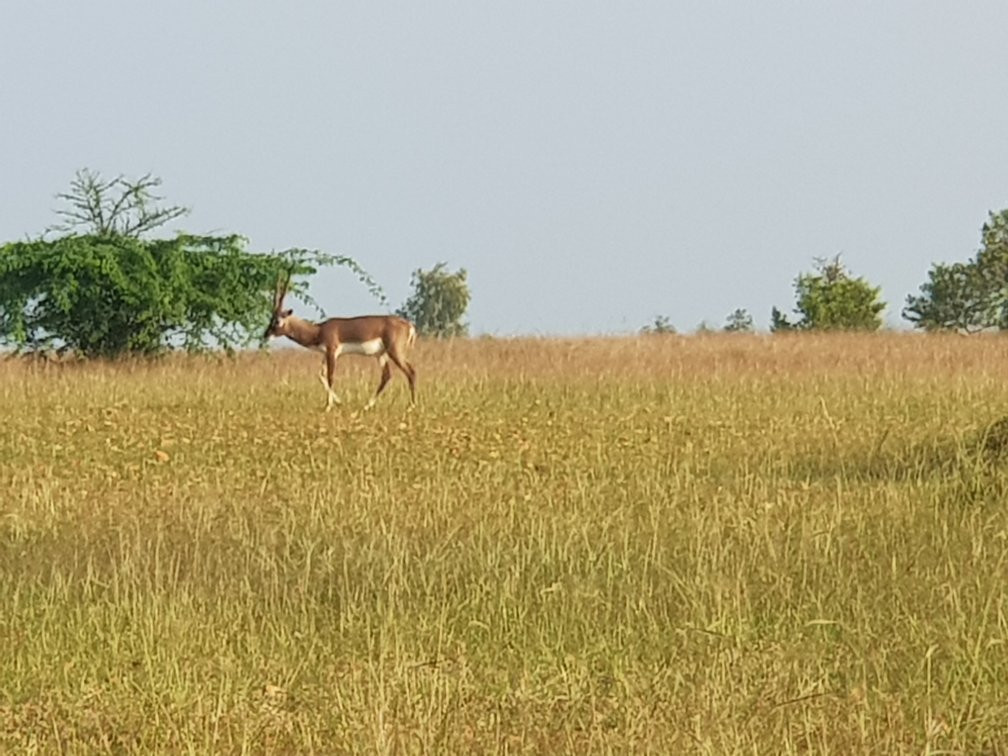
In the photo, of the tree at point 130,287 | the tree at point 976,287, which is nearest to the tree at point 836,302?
the tree at point 976,287

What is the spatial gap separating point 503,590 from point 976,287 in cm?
4859

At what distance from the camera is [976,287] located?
5153 cm

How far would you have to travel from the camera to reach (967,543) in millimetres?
6695

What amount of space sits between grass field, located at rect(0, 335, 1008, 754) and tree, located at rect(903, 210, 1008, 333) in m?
40.0

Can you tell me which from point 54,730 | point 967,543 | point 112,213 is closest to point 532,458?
point 967,543

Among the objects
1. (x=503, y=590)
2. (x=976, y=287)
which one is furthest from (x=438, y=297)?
(x=503, y=590)

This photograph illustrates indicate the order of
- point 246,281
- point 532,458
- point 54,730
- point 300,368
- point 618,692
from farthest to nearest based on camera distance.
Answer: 1. point 246,281
2. point 300,368
3. point 532,458
4. point 618,692
5. point 54,730

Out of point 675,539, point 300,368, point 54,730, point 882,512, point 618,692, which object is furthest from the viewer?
point 300,368

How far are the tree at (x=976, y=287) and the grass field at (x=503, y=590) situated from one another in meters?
40.0

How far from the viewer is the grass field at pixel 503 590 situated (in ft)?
14.0

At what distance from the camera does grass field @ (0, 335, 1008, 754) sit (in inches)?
167

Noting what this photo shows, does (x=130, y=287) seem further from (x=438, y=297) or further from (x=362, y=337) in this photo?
(x=438, y=297)

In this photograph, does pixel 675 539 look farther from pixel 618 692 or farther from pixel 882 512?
pixel 618 692

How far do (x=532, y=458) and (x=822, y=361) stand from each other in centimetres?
1066
